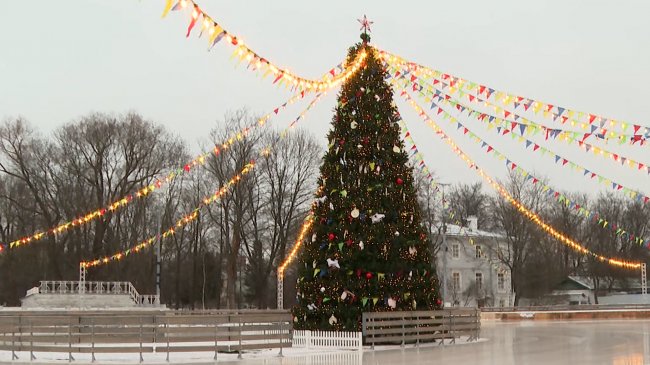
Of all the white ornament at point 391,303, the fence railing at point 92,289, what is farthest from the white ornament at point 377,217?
the fence railing at point 92,289

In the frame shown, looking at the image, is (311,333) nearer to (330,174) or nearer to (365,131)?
(330,174)

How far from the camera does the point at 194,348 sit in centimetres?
1905

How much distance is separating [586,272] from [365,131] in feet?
189

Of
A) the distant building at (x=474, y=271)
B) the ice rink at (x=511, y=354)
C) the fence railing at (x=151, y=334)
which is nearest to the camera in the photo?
the ice rink at (x=511, y=354)

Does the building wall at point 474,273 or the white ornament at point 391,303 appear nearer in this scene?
the white ornament at point 391,303

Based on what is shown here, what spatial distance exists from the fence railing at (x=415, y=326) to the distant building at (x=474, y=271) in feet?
146

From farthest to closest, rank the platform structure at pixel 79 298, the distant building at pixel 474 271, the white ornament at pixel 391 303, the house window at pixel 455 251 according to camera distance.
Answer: the house window at pixel 455 251 → the distant building at pixel 474 271 → the platform structure at pixel 79 298 → the white ornament at pixel 391 303

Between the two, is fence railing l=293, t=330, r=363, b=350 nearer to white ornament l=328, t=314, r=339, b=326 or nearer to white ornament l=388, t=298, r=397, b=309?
white ornament l=328, t=314, r=339, b=326

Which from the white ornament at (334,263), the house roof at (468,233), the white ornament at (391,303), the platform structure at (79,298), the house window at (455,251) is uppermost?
the house roof at (468,233)

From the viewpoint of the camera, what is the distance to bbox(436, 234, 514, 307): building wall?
69.4 metres

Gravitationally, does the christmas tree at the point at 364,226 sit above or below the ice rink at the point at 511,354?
above

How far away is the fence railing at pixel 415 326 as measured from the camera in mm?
20953

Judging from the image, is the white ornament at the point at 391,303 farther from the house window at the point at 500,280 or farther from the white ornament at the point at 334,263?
the house window at the point at 500,280

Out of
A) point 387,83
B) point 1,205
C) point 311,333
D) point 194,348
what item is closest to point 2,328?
point 194,348
